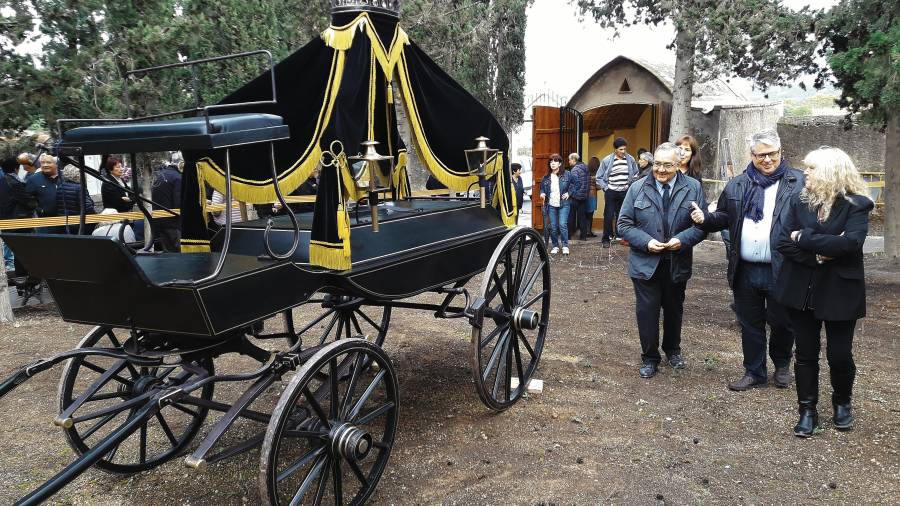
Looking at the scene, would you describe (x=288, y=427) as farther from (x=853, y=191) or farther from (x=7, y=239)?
(x=853, y=191)

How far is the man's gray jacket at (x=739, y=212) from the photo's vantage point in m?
4.24

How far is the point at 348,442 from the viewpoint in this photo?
297cm

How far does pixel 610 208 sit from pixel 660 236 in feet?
21.1

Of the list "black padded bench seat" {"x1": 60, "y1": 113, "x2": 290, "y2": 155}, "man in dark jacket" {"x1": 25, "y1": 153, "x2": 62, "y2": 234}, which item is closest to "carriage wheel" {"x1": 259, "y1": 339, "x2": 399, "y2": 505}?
"black padded bench seat" {"x1": 60, "y1": 113, "x2": 290, "y2": 155}

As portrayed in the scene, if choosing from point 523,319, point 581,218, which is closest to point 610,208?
point 581,218

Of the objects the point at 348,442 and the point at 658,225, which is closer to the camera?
the point at 348,442

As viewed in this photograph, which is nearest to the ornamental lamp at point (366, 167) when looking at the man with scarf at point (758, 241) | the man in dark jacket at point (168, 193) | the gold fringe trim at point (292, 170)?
the gold fringe trim at point (292, 170)

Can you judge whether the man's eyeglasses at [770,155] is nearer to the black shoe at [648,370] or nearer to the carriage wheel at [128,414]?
the black shoe at [648,370]

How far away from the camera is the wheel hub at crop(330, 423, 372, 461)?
2965mm

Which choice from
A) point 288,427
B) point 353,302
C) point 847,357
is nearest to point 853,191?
point 847,357

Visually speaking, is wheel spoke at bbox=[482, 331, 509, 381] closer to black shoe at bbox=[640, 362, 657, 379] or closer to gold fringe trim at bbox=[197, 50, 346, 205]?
black shoe at bbox=[640, 362, 657, 379]

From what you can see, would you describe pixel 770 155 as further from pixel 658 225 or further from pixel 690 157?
pixel 690 157

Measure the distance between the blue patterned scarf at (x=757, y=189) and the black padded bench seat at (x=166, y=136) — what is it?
10.8ft

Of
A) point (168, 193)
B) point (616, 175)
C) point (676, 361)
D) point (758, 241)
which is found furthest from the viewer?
point (616, 175)
